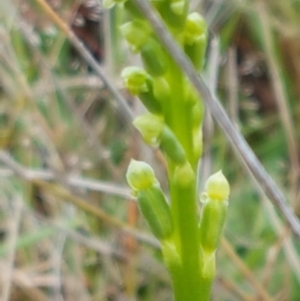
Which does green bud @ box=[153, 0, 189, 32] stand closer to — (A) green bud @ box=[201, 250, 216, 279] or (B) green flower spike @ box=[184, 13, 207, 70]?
(B) green flower spike @ box=[184, 13, 207, 70]

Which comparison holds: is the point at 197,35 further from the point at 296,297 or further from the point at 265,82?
the point at 265,82

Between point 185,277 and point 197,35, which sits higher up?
point 197,35

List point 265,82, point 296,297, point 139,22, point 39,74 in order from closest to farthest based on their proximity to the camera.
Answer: point 139,22, point 296,297, point 39,74, point 265,82

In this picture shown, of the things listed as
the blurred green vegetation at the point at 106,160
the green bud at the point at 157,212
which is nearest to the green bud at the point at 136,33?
the green bud at the point at 157,212

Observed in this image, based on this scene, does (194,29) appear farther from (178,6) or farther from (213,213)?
(213,213)

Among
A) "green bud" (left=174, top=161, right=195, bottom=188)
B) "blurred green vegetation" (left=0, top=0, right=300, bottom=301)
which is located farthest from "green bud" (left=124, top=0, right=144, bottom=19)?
"blurred green vegetation" (left=0, top=0, right=300, bottom=301)

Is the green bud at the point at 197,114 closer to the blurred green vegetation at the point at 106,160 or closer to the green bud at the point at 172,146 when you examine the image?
the green bud at the point at 172,146

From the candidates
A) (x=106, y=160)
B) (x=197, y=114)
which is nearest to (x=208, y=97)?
(x=197, y=114)

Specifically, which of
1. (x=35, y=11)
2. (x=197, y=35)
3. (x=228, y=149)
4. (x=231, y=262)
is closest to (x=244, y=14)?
(x=228, y=149)
